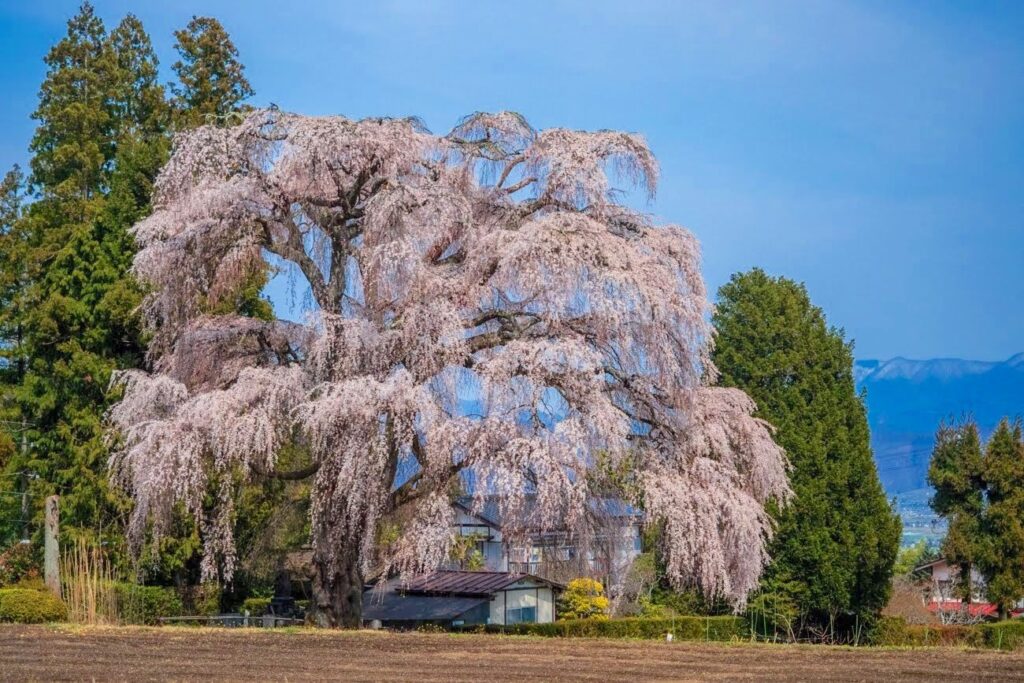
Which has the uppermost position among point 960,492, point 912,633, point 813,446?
point 813,446

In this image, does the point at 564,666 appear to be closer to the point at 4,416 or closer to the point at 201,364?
the point at 201,364

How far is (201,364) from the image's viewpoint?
23359mm

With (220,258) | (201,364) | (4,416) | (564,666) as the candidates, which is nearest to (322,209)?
(220,258)

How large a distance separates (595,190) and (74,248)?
12.9 m

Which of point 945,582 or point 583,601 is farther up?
point 583,601

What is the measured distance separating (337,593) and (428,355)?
5309 millimetres

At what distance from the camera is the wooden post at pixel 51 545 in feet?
82.3

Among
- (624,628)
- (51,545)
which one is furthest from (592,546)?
(51,545)

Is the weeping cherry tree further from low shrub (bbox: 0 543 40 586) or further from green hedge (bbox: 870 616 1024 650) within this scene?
green hedge (bbox: 870 616 1024 650)

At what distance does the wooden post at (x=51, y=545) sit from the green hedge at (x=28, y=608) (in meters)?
2.33

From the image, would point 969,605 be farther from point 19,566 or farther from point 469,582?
point 19,566

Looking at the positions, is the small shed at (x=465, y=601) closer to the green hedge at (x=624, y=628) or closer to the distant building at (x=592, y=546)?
the green hedge at (x=624, y=628)

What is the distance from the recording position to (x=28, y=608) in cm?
2225

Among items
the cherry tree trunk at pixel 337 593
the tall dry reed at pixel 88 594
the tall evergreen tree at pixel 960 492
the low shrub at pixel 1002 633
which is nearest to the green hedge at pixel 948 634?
the low shrub at pixel 1002 633
